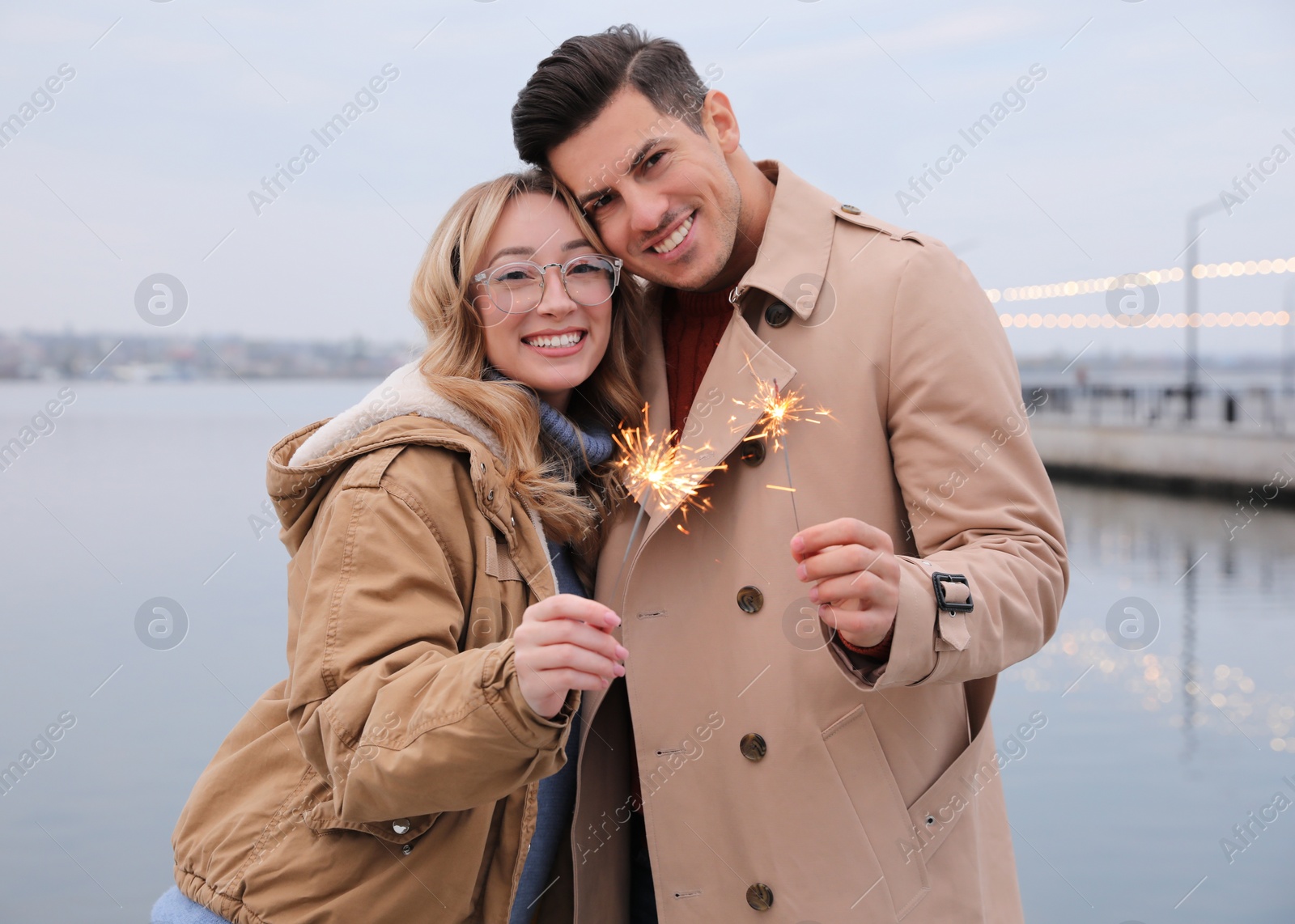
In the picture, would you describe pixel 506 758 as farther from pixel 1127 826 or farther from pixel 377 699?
pixel 1127 826

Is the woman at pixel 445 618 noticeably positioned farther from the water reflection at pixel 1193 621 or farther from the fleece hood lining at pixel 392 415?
the water reflection at pixel 1193 621

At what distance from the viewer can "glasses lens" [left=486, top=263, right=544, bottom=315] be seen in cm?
261

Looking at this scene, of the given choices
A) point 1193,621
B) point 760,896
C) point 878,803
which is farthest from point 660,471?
point 1193,621

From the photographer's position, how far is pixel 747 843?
2.35 meters

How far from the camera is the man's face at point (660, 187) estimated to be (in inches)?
101

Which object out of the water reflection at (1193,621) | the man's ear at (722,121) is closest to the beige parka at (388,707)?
the man's ear at (722,121)

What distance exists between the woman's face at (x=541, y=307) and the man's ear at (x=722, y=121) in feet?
1.43

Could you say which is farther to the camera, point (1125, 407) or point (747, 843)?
point (1125, 407)

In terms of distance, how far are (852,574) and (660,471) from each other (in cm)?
78

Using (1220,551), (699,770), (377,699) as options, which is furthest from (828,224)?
(1220,551)

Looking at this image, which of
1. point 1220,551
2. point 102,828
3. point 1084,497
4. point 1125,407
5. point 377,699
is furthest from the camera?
point 1125,407

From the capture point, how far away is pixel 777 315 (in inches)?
96.7

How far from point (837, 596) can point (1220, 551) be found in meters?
17.5

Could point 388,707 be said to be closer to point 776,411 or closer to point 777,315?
point 776,411
